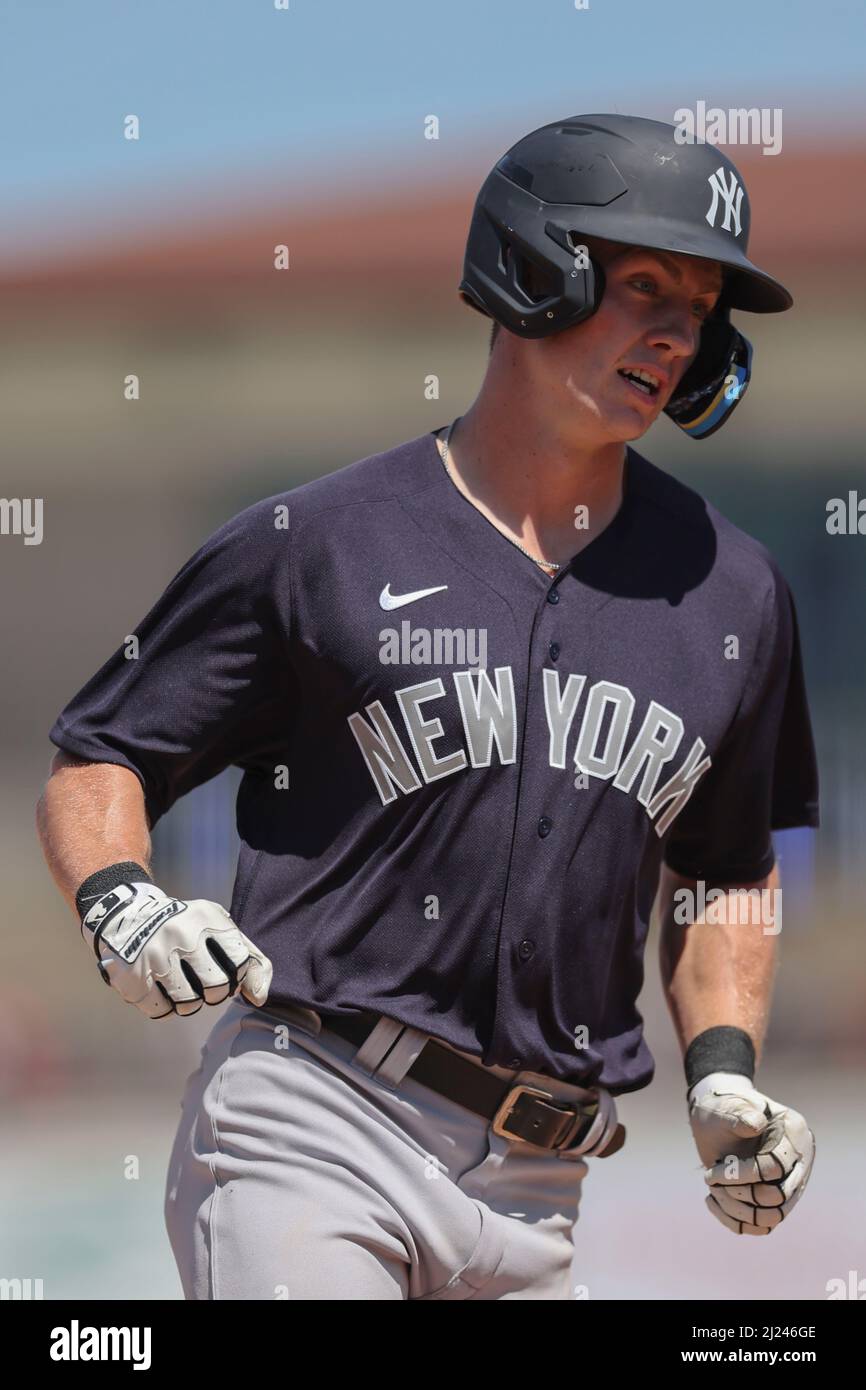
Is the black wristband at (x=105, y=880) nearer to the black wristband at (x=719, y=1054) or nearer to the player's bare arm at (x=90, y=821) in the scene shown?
the player's bare arm at (x=90, y=821)

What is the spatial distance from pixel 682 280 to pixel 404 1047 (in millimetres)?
1423

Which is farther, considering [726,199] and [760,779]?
[760,779]

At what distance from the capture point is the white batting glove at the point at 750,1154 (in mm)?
3273

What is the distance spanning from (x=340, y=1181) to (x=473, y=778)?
2.24 feet

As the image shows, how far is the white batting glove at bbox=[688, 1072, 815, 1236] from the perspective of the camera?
3273 mm

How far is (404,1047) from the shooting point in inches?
123

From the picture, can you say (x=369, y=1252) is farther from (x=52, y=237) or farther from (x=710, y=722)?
(x=52, y=237)

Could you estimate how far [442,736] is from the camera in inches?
126

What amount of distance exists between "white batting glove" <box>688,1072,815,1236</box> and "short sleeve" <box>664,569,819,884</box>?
48 centimetres

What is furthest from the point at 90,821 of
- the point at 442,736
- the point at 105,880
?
the point at 442,736

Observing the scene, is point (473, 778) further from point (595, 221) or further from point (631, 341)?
point (595, 221)

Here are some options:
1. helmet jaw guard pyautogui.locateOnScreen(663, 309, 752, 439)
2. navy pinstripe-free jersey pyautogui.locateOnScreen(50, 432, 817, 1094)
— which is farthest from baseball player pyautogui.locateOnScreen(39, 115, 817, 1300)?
helmet jaw guard pyautogui.locateOnScreen(663, 309, 752, 439)

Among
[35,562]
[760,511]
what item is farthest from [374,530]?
[35,562]
